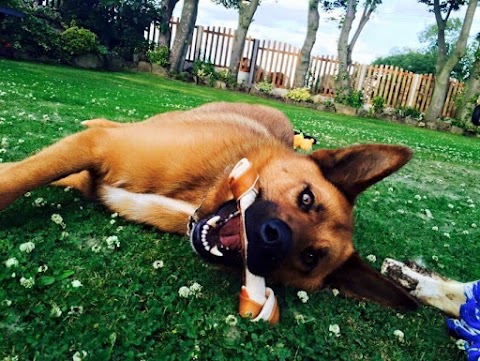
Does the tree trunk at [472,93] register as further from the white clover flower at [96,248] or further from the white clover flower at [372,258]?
the white clover flower at [96,248]

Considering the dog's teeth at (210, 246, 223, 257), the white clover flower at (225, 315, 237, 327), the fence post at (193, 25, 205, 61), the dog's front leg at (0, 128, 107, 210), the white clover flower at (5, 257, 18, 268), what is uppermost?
the fence post at (193, 25, 205, 61)

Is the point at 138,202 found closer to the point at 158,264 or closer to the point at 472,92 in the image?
the point at 158,264

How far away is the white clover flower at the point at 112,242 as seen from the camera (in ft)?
10.1

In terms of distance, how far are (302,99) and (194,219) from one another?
78.9ft

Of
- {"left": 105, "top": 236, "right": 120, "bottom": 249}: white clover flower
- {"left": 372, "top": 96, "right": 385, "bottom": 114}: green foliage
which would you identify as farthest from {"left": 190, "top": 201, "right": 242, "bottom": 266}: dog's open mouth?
{"left": 372, "top": 96, "right": 385, "bottom": 114}: green foliage

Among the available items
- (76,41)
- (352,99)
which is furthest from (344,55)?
(76,41)

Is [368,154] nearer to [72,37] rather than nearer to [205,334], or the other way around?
[205,334]

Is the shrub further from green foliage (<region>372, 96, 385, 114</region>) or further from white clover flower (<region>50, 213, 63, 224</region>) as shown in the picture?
white clover flower (<region>50, 213, 63, 224</region>)

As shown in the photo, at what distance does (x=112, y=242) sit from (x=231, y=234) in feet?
2.65

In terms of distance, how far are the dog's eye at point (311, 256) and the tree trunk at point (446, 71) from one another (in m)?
26.1

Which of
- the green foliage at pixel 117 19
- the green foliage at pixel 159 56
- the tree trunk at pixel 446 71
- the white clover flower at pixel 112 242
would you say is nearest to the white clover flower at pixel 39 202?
the white clover flower at pixel 112 242

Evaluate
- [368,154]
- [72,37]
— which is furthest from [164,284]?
[72,37]

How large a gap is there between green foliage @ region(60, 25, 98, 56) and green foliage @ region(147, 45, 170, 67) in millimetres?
4736

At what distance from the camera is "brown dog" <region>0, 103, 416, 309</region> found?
2.87m
